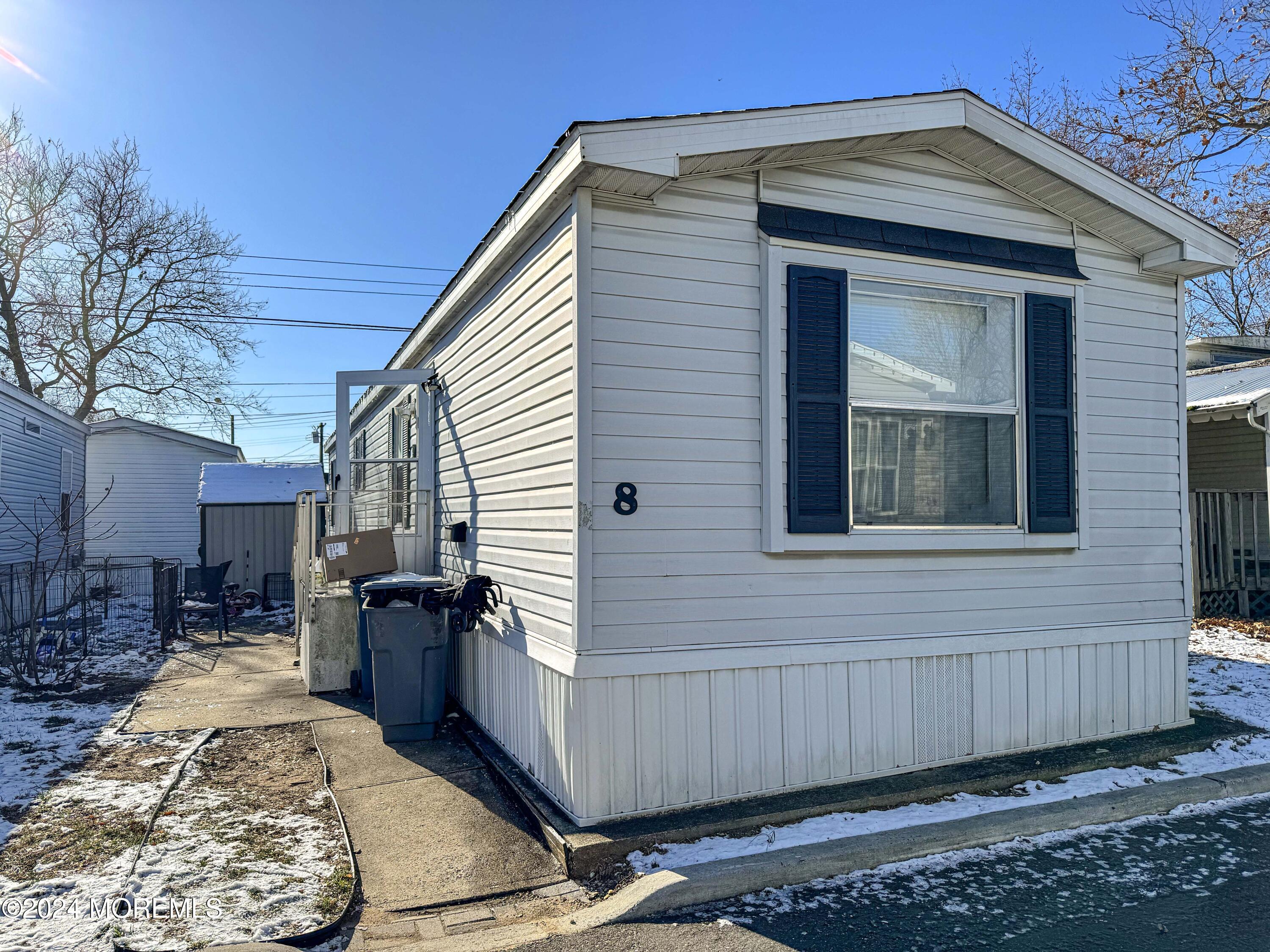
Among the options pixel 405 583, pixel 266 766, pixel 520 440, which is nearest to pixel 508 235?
pixel 520 440

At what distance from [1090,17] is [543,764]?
38.2ft

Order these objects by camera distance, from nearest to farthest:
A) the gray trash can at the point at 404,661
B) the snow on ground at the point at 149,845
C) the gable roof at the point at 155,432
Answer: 1. the snow on ground at the point at 149,845
2. the gray trash can at the point at 404,661
3. the gable roof at the point at 155,432

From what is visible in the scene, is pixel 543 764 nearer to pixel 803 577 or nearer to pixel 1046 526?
pixel 803 577

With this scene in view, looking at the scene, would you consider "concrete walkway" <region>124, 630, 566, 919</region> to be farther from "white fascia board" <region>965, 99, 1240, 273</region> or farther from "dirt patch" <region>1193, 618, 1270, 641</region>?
"dirt patch" <region>1193, 618, 1270, 641</region>

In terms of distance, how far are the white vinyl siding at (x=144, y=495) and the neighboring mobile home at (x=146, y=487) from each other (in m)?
0.01

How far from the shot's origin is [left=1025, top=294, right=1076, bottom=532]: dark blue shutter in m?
5.05

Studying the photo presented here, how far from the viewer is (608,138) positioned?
12.7 ft

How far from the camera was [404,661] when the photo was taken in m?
5.79

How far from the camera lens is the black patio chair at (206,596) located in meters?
11.4

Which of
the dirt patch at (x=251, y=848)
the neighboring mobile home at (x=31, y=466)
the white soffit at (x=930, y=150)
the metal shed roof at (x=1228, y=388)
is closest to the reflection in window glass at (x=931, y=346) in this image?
the white soffit at (x=930, y=150)

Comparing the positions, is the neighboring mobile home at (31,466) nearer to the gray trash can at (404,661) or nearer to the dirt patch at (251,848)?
the gray trash can at (404,661)

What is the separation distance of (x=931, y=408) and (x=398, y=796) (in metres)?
3.77

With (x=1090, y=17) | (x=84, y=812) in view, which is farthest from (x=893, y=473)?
(x=1090, y=17)

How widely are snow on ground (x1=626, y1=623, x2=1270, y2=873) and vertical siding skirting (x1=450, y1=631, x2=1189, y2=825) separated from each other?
0.32m
